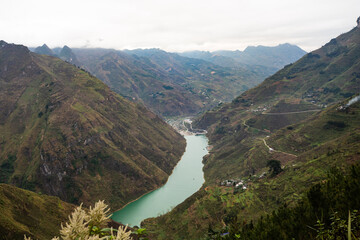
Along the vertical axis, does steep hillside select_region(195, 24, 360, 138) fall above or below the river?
above

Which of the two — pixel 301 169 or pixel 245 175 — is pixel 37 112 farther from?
pixel 301 169

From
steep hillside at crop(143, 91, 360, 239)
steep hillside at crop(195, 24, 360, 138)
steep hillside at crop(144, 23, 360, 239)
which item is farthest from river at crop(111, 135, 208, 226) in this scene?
steep hillside at crop(195, 24, 360, 138)

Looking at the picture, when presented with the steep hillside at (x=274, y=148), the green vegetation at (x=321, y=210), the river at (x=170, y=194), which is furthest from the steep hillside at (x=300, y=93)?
the green vegetation at (x=321, y=210)

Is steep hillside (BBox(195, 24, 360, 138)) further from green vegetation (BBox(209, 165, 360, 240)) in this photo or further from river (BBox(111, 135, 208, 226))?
green vegetation (BBox(209, 165, 360, 240))

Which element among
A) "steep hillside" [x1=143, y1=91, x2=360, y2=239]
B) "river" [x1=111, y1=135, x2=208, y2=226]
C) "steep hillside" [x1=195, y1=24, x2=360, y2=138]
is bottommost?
"river" [x1=111, y1=135, x2=208, y2=226]

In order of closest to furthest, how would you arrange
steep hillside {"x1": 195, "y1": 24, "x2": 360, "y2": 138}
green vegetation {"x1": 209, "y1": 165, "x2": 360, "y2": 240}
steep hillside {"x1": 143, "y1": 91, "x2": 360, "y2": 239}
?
green vegetation {"x1": 209, "y1": 165, "x2": 360, "y2": 240}, steep hillside {"x1": 143, "y1": 91, "x2": 360, "y2": 239}, steep hillside {"x1": 195, "y1": 24, "x2": 360, "y2": 138}

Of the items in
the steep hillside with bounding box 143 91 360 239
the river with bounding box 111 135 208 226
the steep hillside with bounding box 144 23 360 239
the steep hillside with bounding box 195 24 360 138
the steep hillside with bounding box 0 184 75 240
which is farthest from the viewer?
the steep hillside with bounding box 195 24 360 138

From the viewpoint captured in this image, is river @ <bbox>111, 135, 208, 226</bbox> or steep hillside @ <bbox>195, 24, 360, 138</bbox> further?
steep hillside @ <bbox>195, 24, 360, 138</bbox>
